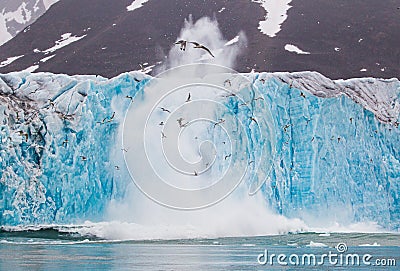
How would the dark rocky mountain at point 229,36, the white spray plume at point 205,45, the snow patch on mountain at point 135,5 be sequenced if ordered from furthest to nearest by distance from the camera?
the snow patch on mountain at point 135,5
the white spray plume at point 205,45
the dark rocky mountain at point 229,36

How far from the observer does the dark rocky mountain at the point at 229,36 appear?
1939 inches

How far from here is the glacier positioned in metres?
21.3

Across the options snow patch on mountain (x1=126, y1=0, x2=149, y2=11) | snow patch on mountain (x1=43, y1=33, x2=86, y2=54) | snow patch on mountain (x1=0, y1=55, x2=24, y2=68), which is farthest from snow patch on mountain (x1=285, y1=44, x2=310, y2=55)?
snow patch on mountain (x1=0, y1=55, x2=24, y2=68)

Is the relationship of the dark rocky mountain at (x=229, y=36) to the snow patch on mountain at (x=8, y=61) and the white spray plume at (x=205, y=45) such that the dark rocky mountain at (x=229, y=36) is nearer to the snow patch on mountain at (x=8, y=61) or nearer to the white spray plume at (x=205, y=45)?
the snow patch on mountain at (x=8, y=61)

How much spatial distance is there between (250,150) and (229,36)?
32.7 meters

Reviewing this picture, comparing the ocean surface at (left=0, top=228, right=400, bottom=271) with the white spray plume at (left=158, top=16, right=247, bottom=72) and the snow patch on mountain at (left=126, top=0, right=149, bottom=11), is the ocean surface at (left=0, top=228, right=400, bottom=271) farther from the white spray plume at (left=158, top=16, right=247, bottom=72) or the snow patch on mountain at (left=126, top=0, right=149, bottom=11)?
the snow patch on mountain at (left=126, top=0, right=149, bottom=11)

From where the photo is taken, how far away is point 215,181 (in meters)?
22.3

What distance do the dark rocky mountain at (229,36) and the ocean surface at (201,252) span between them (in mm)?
26868

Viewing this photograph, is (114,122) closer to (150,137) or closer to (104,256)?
(150,137)

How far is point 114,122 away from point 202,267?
8.82m

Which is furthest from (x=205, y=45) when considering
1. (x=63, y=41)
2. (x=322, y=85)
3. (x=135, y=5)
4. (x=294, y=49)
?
(x=322, y=85)

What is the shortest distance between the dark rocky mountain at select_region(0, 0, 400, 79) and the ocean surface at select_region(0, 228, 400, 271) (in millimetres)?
26868

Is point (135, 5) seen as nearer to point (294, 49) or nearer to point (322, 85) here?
point (294, 49)

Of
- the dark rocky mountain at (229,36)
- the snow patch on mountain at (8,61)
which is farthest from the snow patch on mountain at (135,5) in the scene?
the snow patch on mountain at (8,61)
